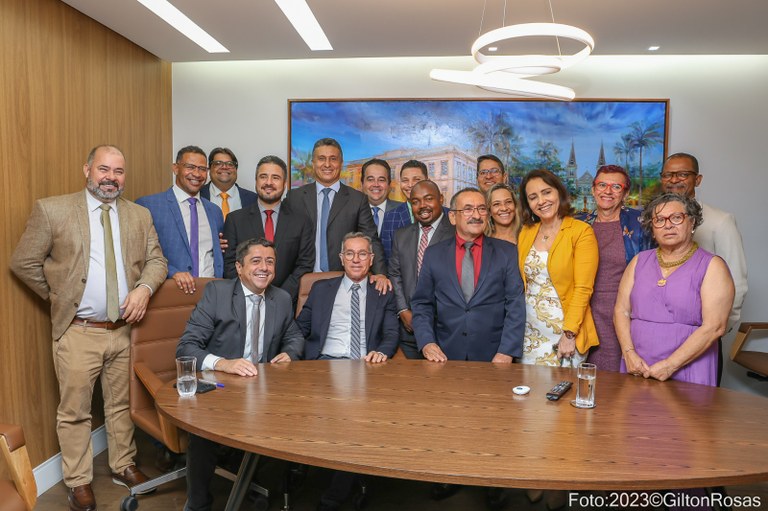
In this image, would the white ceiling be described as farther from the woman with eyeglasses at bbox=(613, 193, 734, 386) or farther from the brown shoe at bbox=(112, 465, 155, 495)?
the brown shoe at bbox=(112, 465, 155, 495)

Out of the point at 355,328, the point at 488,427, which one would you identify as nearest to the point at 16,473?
the point at 488,427

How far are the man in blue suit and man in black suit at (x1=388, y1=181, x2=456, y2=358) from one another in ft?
4.36

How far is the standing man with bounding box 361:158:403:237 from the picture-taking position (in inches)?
175

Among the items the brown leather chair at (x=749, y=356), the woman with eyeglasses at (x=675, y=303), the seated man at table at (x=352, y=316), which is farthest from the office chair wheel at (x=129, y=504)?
the brown leather chair at (x=749, y=356)

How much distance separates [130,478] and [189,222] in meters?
1.68

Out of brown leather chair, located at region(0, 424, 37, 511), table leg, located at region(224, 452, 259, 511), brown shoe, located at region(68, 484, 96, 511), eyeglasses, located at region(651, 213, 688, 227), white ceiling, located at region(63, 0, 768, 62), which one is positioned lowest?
brown shoe, located at region(68, 484, 96, 511)

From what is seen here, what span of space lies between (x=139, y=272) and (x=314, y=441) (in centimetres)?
216

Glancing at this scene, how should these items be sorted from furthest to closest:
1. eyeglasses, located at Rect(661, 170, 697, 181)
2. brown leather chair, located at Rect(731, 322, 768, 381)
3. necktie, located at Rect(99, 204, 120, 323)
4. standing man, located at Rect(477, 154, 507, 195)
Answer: standing man, located at Rect(477, 154, 507, 195)
brown leather chair, located at Rect(731, 322, 768, 381)
eyeglasses, located at Rect(661, 170, 697, 181)
necktie, located at Rect(99, 204, 120, 323)

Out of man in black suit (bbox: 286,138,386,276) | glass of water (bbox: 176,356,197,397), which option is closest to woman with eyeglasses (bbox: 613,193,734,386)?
man in black suit (bbox: 286,138,386,276)

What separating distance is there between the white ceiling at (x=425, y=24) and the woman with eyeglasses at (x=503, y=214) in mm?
1244

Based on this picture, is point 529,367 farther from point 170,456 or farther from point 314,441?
point 170,456

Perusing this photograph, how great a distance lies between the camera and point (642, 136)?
505 cm

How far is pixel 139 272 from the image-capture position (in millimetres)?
3428

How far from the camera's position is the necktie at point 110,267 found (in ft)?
10.6
